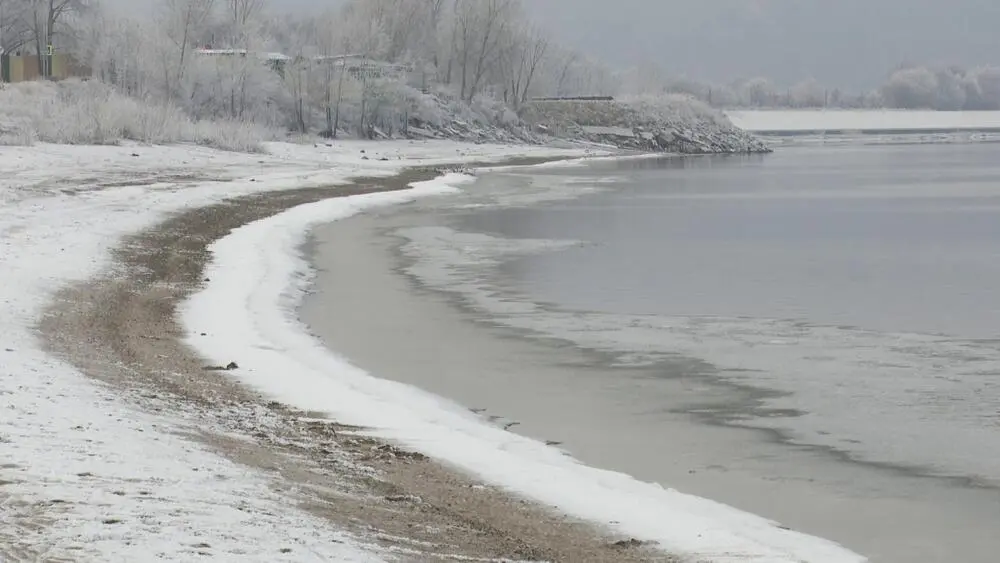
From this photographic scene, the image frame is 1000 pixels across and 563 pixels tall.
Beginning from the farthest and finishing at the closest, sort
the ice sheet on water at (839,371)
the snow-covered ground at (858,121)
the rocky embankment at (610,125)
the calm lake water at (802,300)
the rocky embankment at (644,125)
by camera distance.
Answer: the snow-covered ground at (858,121)
the rocky embankment at (644,125)
the rocky embankment at (610,125)
the calm lake water at (802,300)
the ice sheet on water at (839,371)

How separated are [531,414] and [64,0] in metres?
77.5

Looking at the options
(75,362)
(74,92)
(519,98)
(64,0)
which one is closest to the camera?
(75,362)

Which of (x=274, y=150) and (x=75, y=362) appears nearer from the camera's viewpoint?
(x=75, y=362)

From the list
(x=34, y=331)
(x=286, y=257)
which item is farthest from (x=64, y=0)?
(x=34, y=331)

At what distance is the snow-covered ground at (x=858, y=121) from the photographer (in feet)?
509

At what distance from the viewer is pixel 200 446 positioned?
8992 mm

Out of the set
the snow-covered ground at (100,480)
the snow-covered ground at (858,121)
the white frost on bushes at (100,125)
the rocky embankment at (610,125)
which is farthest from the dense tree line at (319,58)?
the snow-covered ground at (100,480)

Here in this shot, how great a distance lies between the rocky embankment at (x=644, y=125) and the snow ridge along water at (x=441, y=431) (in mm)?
81276

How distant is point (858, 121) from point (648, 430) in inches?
6414

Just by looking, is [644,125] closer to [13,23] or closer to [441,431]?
[13,23]

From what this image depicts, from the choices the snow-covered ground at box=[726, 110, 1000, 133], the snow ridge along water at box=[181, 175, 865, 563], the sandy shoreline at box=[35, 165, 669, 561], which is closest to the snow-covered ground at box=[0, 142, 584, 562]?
the sandy shoreline at box=[35, 165, 669, 561]

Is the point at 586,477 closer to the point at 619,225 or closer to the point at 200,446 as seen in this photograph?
the point at 200,446

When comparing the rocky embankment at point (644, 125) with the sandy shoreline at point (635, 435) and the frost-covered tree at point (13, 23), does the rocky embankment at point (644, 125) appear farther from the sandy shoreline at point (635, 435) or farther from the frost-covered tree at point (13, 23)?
the sandy shoreline at point (635, 435)

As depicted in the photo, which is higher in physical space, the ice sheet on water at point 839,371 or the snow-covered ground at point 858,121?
the ice sheet on water at point 839,371
